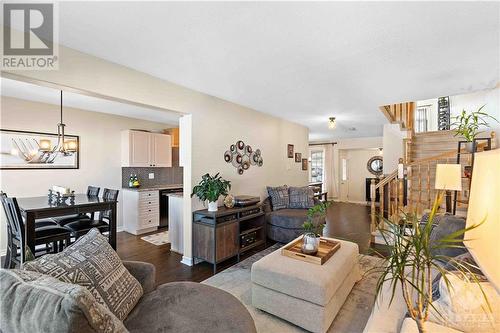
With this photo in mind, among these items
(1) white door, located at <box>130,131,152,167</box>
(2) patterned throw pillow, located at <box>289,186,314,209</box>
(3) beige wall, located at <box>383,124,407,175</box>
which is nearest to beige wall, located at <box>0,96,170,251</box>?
(1) white door, located at <box>130,131,152,167</box>

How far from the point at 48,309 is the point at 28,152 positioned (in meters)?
4.29

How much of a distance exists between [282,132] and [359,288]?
3.57 metres

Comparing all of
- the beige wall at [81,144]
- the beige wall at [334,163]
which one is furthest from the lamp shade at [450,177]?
the beige wall at [334,163]

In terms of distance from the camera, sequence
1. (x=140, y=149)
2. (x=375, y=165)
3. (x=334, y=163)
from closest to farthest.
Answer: (x=140, y=149)
(x=375, y=165)
(x=334, y=163)

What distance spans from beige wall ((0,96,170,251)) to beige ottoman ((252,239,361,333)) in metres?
4.02

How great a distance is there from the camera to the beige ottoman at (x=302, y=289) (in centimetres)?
191

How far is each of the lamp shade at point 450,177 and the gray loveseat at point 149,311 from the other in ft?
9.80

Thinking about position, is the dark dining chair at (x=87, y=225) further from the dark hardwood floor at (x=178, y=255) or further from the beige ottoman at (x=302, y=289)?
the beige ottoman at (x=302, y=289)

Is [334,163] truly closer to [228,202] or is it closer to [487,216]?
[228,202]

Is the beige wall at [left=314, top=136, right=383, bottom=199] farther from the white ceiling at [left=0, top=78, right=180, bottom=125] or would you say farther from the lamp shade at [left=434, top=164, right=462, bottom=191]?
the white ceiling at [left=0, top=78, right=180, bottom=125]

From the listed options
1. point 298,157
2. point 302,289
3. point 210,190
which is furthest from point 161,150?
point 302,289

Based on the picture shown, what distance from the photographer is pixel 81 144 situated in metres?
4.57

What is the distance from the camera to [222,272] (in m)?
3.11

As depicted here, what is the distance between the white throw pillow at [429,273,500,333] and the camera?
3.67 ft
